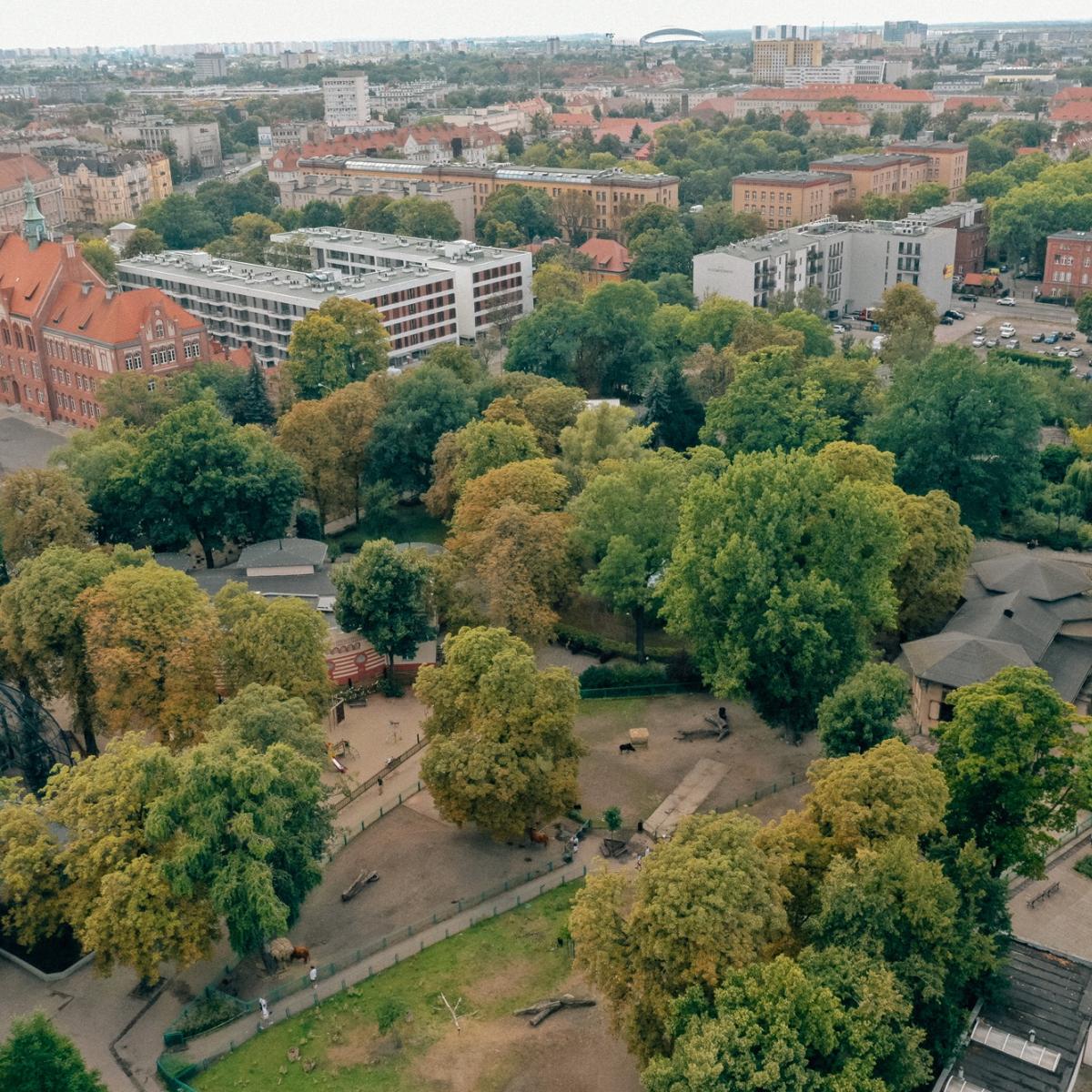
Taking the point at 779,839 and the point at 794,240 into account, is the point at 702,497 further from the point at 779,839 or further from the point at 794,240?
the point at 794,240

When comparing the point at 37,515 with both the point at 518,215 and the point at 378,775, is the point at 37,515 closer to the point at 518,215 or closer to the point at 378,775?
the point at 378,775

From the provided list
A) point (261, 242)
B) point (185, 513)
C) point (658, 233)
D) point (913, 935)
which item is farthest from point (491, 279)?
point (913, 935)

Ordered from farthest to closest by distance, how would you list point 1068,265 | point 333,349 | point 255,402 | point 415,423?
point 1068,265 < point 333,349 < point 255,402 < point 415,423

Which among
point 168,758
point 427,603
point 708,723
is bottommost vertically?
point 708,723

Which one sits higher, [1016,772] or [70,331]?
[70,331]

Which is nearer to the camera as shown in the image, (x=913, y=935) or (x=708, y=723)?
(x=913, y=935)

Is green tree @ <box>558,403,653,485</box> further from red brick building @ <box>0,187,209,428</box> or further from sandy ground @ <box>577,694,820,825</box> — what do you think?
red brick building @ <box>0,187,209,428</box>

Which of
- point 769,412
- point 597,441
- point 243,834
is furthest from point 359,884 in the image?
point 769,412
